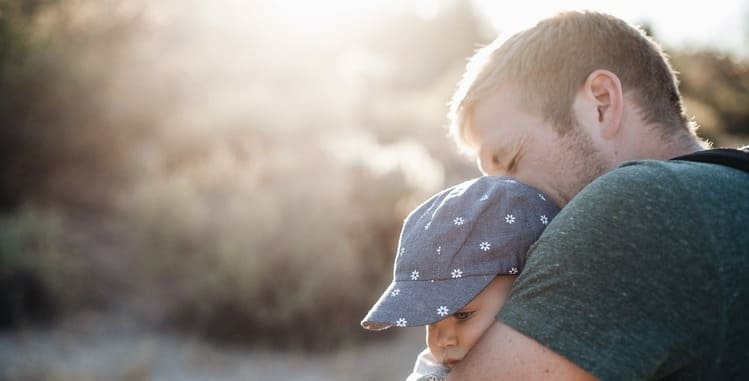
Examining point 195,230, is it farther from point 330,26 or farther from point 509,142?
point 330,26

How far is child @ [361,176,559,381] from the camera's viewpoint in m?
1.67

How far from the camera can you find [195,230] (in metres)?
7.02

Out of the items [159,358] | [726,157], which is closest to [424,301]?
[726,157]

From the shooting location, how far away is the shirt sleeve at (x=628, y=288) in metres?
1.33

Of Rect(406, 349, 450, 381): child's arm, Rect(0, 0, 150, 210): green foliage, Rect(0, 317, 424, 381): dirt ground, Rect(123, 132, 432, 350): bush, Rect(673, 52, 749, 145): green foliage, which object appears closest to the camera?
Rect(406, 349, 450, 381): child's arm

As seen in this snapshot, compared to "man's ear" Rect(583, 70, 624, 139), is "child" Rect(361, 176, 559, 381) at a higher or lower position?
lower

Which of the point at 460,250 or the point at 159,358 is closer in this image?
the point at 460,250

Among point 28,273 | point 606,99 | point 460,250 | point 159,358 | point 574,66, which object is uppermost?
point 28,273

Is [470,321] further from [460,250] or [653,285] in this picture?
[653,285]

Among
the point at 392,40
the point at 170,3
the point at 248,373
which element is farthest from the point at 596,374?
the point at 392,40

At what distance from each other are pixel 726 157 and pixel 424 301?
72 cm

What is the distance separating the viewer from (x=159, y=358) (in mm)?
5910

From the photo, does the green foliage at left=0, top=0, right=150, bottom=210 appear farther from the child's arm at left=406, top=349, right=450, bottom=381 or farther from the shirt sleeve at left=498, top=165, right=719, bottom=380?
the shirt sleeve at left=498, top=165, right=719, bottom=380

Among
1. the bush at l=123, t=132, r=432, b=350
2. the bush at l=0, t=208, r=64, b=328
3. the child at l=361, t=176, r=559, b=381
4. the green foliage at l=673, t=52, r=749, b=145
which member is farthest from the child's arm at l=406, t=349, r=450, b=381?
the green foliage at l=673, t=52, r=749, b=145
